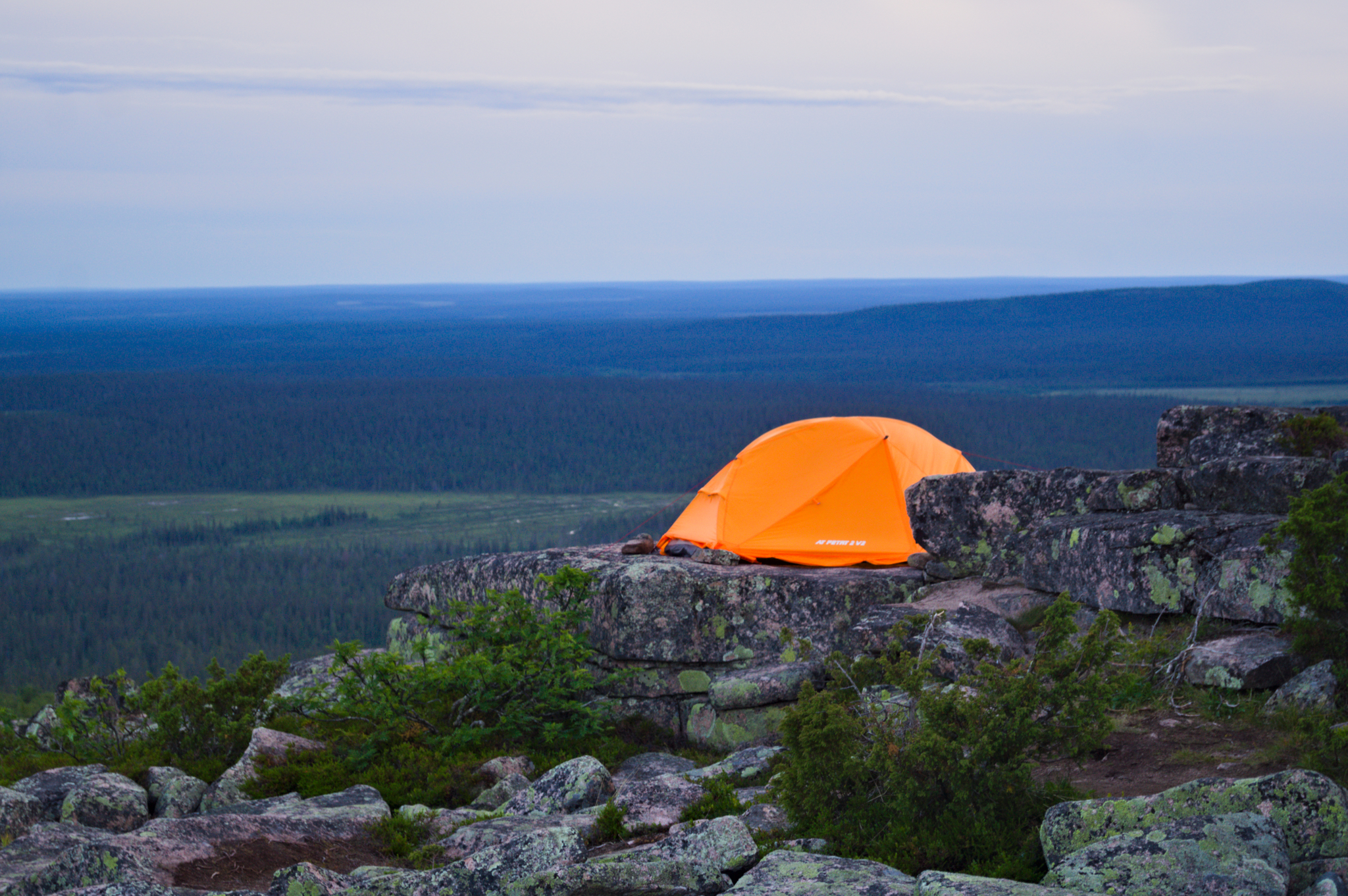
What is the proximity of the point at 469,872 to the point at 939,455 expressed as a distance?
460 inches

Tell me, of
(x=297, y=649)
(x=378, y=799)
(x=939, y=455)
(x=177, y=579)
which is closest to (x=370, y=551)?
(x=177, y=579)

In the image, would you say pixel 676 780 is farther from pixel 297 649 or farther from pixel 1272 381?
pixel 1272 381

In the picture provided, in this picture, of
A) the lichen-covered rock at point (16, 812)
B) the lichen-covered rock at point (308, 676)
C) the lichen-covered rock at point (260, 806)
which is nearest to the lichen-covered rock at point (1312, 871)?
the lichen-covered rock at point (260, 806)

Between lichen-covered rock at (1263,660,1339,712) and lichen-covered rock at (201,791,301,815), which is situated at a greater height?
lichen-covered rock at (1263,660,1339,712)

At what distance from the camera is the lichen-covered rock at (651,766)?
28.7ft

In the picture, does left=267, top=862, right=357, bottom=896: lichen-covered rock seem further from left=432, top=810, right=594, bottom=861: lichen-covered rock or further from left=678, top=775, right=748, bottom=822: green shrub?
left=678, top=775, right=748, bottom=822: green shrub

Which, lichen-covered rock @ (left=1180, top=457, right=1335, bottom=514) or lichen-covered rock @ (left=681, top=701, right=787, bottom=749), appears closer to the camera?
lichen-covered rock @ (left=1180, top=457, right=1335, bottom=514)

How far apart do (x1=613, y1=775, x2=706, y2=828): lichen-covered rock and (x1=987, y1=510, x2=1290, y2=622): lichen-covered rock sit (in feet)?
11.0

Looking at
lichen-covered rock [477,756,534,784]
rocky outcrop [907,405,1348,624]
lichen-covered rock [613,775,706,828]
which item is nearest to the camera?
lichen-covered rock [613,775,706,828]

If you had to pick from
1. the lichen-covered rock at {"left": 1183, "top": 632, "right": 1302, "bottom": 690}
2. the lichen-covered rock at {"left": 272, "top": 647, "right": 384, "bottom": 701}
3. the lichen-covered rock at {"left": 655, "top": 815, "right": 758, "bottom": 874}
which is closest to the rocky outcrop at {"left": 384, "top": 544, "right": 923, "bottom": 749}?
the lichen-covered rock at {"left": 272, "top": 647, "right": 384, "bottom": 701}

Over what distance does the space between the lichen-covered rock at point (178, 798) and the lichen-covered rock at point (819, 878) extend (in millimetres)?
5212

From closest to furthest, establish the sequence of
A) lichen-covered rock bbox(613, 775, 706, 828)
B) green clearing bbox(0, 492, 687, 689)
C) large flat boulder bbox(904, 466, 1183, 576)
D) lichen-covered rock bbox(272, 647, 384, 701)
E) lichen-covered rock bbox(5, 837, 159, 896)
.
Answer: lichen-covered rock bbox(5, 837, 159, 896)
lichen-covered rock bbox(613, 775, 706, 828)
large flat boulder bbox(904, 466, 1183, 576)
lichen-covered rock bbox(272, 647, 384, 701)
green clearing bbox(0, 492, 687, 689)

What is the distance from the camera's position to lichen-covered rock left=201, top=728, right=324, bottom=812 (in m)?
8.34

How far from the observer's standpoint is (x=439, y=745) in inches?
357
